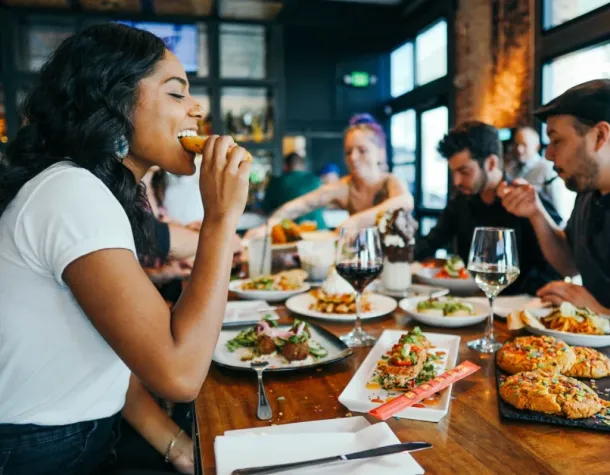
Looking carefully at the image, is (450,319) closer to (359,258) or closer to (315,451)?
(359,258)

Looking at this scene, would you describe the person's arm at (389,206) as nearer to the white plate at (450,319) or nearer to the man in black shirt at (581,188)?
the man in black shirt at (581,188)

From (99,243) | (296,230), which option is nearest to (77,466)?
(99,243)

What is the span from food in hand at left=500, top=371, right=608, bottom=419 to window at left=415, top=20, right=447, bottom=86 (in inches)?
238

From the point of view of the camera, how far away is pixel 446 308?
1.46 meters

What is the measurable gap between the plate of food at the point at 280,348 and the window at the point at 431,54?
19.2 feet

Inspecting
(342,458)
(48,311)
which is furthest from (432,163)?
(342,458)

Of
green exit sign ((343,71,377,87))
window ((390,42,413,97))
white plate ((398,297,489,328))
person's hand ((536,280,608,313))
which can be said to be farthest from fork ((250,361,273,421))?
green exit sign ((343,71,377,87))

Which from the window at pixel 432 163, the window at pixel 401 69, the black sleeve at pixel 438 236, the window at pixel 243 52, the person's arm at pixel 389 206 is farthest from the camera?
the window at pixel 401 69

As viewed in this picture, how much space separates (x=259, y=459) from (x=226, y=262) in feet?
1.25

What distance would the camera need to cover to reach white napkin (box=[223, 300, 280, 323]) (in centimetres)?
149

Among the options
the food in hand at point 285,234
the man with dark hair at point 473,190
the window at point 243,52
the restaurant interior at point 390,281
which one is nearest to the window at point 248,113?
the restaurant interior at point 390,281

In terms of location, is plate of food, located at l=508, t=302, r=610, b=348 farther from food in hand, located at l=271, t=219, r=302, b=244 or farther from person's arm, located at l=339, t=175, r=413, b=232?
food in hand, located at l=271, t=219, r=302, b=244

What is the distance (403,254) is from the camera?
1.78 metres

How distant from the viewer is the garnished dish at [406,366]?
990 millimetres
